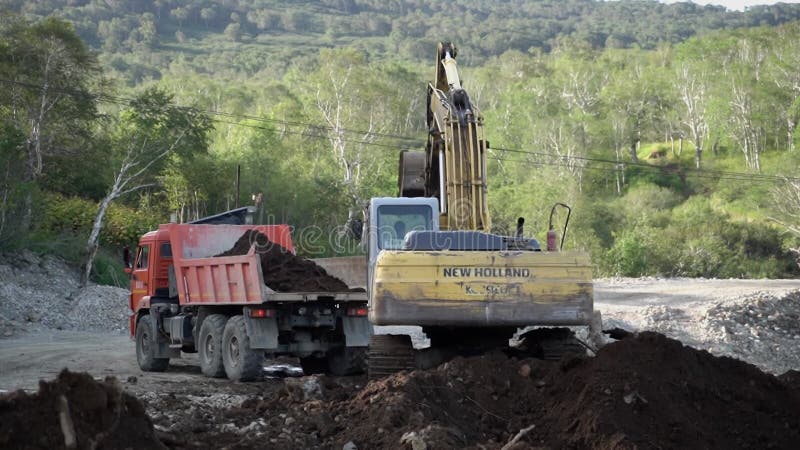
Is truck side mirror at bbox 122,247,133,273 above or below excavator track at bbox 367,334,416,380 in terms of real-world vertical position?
above

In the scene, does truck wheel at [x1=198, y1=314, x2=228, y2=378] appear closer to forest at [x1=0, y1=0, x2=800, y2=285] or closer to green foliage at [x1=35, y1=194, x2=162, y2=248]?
forest at [x1=0, y1=0, x2=800, y2=285]

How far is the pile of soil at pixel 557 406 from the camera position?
9.61 meters

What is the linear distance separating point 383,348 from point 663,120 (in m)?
82.6

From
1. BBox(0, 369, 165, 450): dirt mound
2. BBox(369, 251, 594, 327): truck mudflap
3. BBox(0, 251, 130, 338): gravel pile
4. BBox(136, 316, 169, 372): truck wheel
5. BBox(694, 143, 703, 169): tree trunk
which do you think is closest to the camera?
BBox(0, 369, 165, 450): dirt mound

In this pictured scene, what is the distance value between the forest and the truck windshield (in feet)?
1.93

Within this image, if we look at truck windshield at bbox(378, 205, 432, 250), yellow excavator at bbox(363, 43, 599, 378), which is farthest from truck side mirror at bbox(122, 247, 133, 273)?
truck windshield at bbox(378, 205, 432, 250)

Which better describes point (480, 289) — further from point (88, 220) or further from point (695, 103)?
point (695, 103)

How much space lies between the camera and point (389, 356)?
13328 millimetres

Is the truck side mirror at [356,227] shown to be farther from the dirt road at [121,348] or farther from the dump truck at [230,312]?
the dirt road at [121,348]

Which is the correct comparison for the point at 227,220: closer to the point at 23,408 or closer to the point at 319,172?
the point at 23,408

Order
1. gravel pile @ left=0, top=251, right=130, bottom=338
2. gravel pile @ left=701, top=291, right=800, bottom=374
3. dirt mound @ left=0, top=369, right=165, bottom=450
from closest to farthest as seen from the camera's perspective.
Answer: dirt mound @ left=0, top=369, right=165, bottom=450, gravel pile @ left=701, top=291, right=800, bottom=374, gravel pile @ left=0, top=251, right=130, bottom=338

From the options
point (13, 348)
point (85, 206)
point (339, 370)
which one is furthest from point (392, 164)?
point (339, 370)

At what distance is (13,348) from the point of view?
22312 millimetres

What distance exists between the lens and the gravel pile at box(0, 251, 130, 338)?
28.4 m
